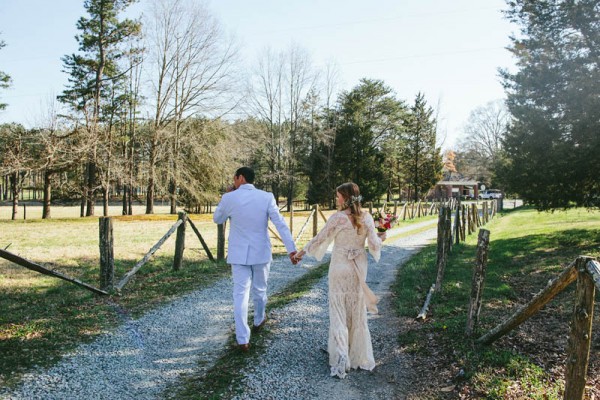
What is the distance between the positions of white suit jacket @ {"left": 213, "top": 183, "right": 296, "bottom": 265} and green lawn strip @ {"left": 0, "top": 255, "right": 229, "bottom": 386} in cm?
237

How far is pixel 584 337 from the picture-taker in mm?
→ 3402

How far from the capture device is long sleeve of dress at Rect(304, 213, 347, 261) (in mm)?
4730

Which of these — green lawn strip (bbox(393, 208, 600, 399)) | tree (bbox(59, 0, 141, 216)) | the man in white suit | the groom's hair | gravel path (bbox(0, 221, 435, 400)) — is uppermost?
tree (bbox(59, 0, 141, 216))

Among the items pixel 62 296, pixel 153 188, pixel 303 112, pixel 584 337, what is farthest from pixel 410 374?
pixel 303 112

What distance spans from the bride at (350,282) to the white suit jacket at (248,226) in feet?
2.24

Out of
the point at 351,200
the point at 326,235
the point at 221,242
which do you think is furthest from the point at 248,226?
the point at 221,242

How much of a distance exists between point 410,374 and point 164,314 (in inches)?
158

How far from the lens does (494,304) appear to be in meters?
7.13

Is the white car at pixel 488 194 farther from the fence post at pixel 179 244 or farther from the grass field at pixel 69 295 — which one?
the fence post at pixel 179 244

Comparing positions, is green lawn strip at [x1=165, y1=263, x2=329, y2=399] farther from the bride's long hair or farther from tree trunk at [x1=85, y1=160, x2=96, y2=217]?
tree trunk at [x1=85, y1=160, x2=96, y2=217]

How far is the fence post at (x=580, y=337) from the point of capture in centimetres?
334

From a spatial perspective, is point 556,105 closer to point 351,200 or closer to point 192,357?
point 351,200

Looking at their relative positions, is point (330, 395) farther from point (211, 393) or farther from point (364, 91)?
point (364, 91)

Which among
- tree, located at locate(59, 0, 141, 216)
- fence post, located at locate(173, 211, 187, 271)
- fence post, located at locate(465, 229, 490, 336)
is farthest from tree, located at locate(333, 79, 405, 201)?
fence post, located at locate(465, 229, 490, 336)
